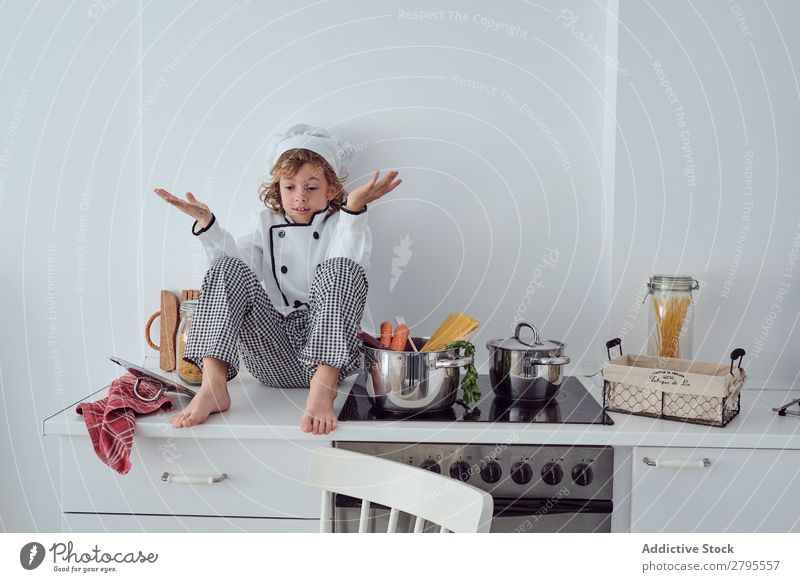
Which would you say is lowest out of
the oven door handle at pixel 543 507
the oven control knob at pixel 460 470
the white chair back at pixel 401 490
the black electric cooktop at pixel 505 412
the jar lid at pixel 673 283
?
the oven door handle at pixel 543 507

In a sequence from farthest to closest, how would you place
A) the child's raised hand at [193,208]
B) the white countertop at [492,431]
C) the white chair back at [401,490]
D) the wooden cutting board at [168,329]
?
the wooden cutting board at [168,329], the child's raised hand at [193,208], the white countertop at [492,431], the white chair back at [401,490]

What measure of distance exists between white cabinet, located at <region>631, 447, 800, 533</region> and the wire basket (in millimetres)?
63

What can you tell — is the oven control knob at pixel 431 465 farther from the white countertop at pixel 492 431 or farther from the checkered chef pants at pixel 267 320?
the checkered chef pants at pixel 267 320

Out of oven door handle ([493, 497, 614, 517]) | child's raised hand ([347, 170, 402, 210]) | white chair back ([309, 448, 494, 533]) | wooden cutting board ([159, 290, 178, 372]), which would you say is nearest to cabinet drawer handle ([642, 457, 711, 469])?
oven door handle ([493, 497, 614, 517])

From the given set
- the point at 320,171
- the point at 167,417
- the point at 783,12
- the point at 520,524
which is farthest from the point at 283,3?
the point at 520,524

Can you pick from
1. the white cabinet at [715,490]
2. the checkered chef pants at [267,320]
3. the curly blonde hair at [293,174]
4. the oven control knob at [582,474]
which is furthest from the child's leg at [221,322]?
the white cabinet at [715,490]

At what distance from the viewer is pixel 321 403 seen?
45.4 inches

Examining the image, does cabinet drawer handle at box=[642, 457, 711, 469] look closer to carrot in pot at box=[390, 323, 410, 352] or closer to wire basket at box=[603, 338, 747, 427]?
wire basket at box=[603, 338, 747, 427]

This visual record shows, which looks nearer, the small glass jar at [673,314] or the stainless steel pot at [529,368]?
the stainless steel pot at [529,368]

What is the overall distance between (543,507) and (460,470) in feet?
0.48

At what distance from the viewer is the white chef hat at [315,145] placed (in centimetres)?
135

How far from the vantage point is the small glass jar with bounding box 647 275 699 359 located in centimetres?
135

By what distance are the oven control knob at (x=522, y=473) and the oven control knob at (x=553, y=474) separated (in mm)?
24

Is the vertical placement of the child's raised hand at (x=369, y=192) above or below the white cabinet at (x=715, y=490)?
above
